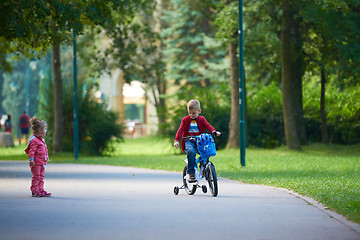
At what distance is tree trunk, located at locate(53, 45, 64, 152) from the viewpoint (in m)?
34.7

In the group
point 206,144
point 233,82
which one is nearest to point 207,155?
point 206,144

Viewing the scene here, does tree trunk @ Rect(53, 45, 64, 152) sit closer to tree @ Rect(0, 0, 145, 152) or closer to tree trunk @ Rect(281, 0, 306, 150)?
tree @ Rect(0, 0, 145, 152)

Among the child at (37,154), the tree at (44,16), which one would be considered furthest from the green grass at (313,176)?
the tree at (44,16)

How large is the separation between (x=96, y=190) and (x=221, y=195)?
283cm

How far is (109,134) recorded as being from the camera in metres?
38.1

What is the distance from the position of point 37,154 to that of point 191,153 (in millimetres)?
2880

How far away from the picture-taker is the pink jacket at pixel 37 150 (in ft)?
46.1

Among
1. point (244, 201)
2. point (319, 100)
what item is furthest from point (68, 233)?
point (319, 100)

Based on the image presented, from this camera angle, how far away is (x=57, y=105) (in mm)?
34938

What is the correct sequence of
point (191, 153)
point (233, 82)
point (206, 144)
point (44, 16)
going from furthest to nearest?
point (233, 82) < point (44, 16) < point (191, 153) < point (206, 144)

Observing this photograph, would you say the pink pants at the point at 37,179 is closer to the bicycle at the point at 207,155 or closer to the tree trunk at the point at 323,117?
the bicycle at the point at 207,155

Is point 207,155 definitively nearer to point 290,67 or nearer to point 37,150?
point 37,150

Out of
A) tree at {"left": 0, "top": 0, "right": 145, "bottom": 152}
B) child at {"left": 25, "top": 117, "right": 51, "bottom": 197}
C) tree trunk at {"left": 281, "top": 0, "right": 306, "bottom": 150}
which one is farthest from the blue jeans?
tree trunk at {"left": 281, "top": 0, "right": 306, "bottom": 150}

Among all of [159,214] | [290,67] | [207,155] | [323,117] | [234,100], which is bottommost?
[159,214]
